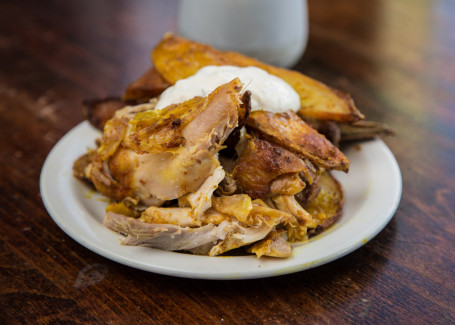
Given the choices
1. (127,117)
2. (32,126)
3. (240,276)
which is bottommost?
(32,126)

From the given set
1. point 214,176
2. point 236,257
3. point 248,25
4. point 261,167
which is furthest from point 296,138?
point 248,25

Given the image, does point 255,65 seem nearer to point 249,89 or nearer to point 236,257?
point 249,89

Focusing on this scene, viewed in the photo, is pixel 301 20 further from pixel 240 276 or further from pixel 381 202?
pixel 240 276

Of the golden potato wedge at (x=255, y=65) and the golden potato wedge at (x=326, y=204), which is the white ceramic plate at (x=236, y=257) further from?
the golden potato wedge at (x=255, y=65)

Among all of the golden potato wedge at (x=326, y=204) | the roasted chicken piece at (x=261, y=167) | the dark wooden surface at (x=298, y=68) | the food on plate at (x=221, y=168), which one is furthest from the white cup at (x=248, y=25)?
the roasted chicken piece at (x=261, y=167)

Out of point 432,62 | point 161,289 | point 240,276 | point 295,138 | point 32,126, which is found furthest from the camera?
point 432,62

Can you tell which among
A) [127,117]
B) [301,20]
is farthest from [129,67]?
[127,117]

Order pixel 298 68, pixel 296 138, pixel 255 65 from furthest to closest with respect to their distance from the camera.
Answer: pixel 298 68 < pixel 255 65 < pixel 296 138

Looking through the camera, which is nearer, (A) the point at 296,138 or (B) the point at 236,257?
(B) the point at 236,257
